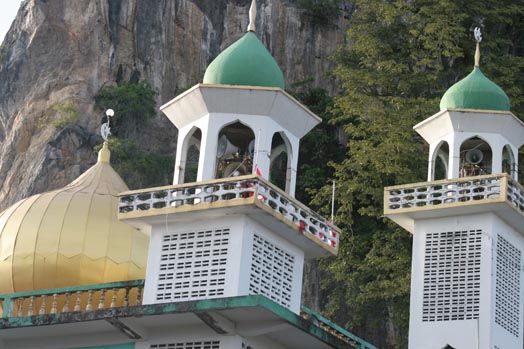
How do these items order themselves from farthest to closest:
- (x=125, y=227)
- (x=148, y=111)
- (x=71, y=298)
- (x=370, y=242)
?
(x=148, y=111)
(x=370, y=242)
(x=125, y=227)
(x=71, y=298)

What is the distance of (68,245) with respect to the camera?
27719 millimetres

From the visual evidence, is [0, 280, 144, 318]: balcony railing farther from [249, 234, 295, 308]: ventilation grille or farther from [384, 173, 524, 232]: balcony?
[384, 173, 524, 232]: balcony

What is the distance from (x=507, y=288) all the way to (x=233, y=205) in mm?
4654

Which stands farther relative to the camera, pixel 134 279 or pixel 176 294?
pixel 134 279

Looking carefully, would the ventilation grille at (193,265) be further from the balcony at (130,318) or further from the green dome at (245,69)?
the green dome at (245,69)

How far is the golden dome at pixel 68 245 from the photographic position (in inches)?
1084

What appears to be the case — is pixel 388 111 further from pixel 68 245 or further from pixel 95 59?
pixel 95 59

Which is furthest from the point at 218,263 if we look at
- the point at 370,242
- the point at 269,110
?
the point at 370,242

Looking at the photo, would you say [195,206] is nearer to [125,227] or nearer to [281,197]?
[281,197]

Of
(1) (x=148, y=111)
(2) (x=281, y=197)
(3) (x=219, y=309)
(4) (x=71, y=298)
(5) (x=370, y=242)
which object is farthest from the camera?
(1) (x=148, y=111)

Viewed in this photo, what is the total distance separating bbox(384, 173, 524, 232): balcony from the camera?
2564 cm

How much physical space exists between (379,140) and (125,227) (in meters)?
10.1

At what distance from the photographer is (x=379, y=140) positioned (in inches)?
1449

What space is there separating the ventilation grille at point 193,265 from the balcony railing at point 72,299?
116 centimetres
